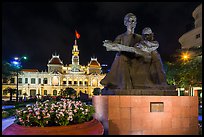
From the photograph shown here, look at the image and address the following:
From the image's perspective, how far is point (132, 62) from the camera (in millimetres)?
6273

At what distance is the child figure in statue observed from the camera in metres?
5.89

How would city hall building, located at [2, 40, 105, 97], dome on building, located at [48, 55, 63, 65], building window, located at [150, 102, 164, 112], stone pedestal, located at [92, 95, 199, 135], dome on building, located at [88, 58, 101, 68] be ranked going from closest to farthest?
stone pedestal, located at [92, 95, 199, 135], building window, located at [150, 102, 164, 112], city hall building, located at [2, 40, 105, 97], dome on building, located at [48, 55, 63, 65], dome on building, located at [88, 58, 101, 68]

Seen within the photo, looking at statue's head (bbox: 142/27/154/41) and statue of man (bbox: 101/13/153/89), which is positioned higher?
statue's head (bbox: 142/27/154/41)

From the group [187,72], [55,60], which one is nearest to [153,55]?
[187,72]

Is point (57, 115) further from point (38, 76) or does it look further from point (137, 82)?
point (38, 76)

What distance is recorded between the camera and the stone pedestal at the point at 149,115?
17.3 feet

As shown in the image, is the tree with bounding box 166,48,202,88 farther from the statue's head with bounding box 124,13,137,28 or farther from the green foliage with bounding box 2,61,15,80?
the green foliage with bounding box 2,61,15,80

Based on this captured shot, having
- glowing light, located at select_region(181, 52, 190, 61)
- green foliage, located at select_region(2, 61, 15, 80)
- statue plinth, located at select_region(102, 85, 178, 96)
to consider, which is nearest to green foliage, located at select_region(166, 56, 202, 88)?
glowing light, located at select_region(181, 52, 190, 61)

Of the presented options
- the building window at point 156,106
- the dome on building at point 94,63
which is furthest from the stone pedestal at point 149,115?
the dome on building at point 94,63

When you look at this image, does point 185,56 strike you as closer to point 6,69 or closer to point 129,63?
point 129,63

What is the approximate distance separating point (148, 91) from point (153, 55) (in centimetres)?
134

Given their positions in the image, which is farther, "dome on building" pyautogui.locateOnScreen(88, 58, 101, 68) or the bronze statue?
"dome on building" pyautogui.locateOnScreen(88, 58, 101, 68)

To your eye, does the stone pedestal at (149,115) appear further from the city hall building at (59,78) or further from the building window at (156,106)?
the city hall building at (59,78)

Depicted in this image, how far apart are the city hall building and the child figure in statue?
77.7 m
